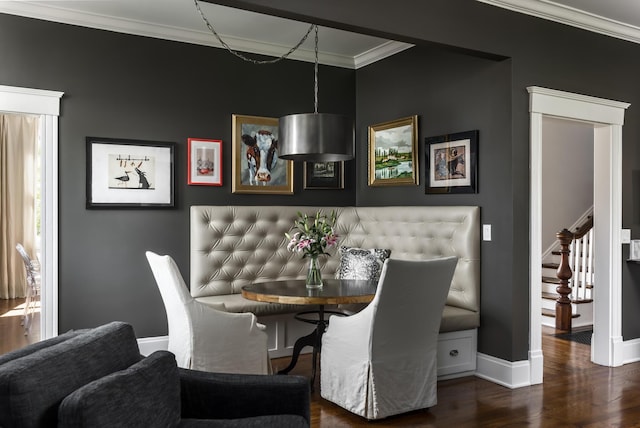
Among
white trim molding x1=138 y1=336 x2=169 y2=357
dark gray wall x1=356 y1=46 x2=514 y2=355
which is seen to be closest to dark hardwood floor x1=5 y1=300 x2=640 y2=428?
dark gray wall x1=356 y1=46 x2=514 y2=355

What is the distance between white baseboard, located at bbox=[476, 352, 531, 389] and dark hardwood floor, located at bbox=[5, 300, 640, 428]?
0.18 ft

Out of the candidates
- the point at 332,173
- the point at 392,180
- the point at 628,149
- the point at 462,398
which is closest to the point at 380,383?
the point at 462,398

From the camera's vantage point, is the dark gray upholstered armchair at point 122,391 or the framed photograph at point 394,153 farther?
the framed photograph at point 394,153

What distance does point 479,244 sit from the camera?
14.1ft

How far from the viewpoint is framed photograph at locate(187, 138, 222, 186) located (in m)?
4.88

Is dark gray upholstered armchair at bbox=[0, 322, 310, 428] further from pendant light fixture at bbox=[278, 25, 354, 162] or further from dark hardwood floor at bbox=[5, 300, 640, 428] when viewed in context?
pendant light fixture at bbox=[278, 25, 354, 162]

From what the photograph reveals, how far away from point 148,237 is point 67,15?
70.9 inches

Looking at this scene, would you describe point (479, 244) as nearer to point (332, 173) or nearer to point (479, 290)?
point (479, 290)

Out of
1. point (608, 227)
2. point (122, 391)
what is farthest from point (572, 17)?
point (122, 391)

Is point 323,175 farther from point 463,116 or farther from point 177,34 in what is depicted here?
point 177,34

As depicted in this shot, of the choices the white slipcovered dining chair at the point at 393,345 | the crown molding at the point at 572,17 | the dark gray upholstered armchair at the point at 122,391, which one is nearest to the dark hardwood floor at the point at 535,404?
the white slipcovered dining chair at the point at 393,345

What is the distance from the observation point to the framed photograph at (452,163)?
14.4ft

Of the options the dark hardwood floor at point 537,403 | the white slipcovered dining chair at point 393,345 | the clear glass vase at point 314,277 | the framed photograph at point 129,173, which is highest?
the framed photograph at point 129,173

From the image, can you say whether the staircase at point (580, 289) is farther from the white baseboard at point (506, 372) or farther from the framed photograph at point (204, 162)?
the framed photograph at point (204, 162)
